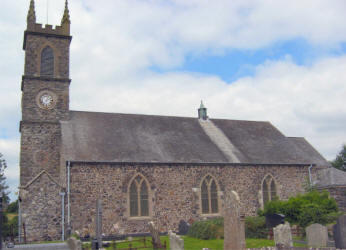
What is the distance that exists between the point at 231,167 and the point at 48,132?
44.4 feet

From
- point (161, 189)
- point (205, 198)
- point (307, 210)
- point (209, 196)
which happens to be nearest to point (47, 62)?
point (161, 189)

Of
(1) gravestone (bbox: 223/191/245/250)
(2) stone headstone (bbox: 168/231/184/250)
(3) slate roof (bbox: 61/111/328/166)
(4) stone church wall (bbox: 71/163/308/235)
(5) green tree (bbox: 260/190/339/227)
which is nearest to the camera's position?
(1) gravestone (bbox: 223/191/245/250)

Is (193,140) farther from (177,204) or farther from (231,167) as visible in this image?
(177,204)

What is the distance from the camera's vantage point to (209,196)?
28344 mm

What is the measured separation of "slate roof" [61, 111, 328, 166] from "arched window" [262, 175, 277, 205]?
1395 mm

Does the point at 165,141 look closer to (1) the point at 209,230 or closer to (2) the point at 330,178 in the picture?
(1) the point at 209,230

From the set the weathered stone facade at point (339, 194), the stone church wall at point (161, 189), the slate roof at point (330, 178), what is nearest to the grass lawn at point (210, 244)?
the stone church wall at point (161, 189)

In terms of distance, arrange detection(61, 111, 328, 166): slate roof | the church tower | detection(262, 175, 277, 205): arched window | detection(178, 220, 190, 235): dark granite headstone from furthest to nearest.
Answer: detection(262, 175, 277, 205): arched window → detection(61, 111, 328, 166): slate roof → detection(178, 220, 190, 235): dark granite headstone → the church tower

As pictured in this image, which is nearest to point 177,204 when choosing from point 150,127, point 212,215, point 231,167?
point 212,215

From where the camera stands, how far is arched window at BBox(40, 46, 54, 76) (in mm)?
29203

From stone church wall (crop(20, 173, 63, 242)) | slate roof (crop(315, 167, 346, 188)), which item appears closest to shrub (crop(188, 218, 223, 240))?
stone church wall (crop(20, 173, 63, 242))

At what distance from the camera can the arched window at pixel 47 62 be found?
29203mm

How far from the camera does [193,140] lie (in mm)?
31094

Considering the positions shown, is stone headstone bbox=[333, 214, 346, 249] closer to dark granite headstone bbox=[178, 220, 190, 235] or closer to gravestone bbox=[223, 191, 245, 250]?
gravestone bbox=[223, 191, 245, 250]
